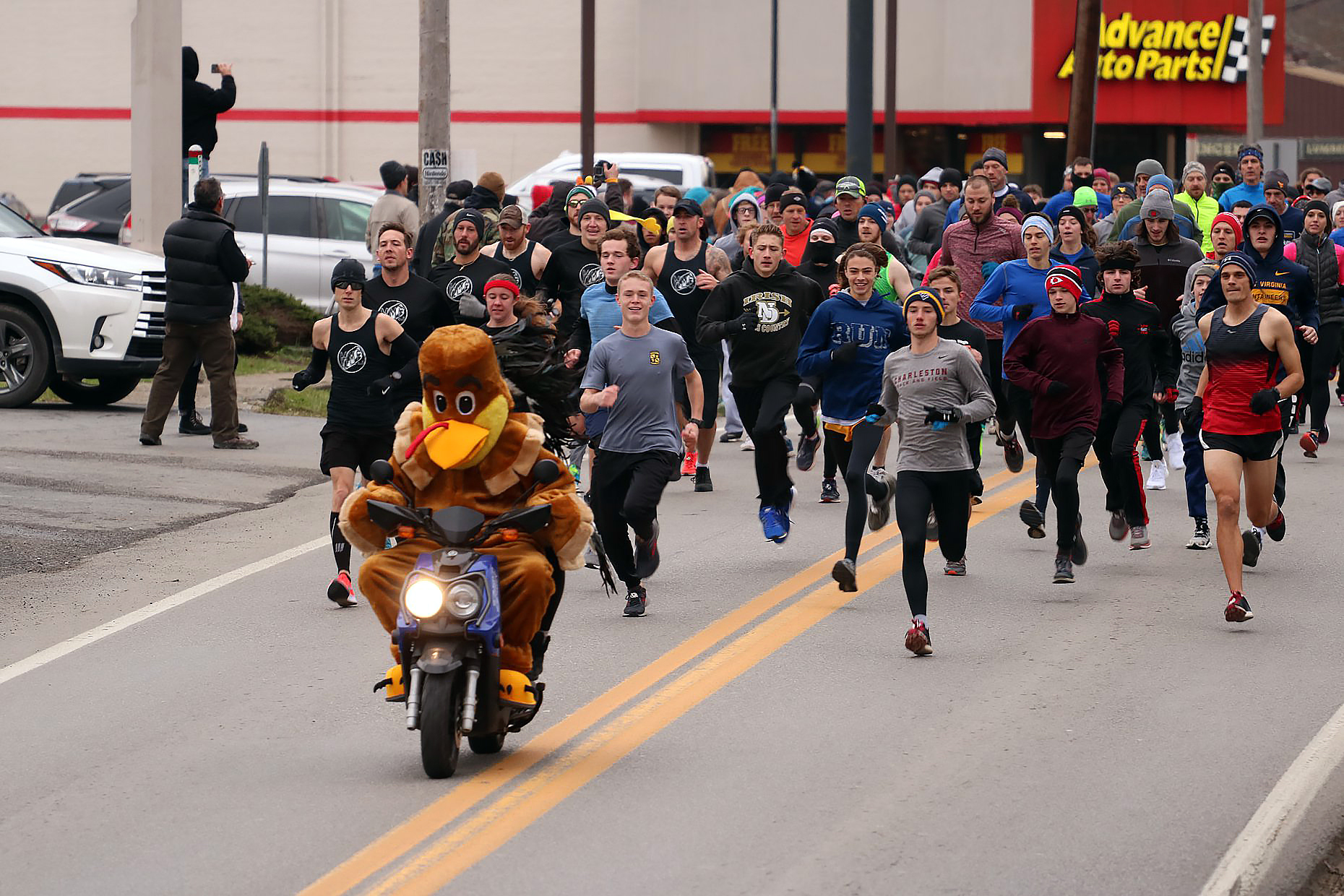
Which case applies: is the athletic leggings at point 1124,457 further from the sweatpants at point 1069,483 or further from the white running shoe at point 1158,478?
the white running shoe at point 1158,478

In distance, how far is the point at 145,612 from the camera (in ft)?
33.5

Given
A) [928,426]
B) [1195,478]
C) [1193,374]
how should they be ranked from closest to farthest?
[928,426] → [1195,478] → [1193,374]

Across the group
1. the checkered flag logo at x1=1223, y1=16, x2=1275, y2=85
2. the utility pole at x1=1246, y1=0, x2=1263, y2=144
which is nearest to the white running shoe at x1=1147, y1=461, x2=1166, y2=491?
the utility pole at x1=1246, y1=0, x2=1263, y2=144

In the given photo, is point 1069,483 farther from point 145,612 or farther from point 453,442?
point 145,612

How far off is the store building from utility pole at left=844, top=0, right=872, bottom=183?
20.4 m

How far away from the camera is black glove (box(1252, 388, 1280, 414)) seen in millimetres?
9930

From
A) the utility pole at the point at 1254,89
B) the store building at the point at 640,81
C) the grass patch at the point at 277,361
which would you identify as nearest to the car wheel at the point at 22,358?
the grass patch at the point at 277,361

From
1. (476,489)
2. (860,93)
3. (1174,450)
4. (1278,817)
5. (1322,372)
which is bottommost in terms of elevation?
(1278,817)

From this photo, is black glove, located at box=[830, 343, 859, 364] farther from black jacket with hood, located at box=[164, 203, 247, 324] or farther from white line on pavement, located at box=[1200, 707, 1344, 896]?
black jacket with hood, located at box=[164, 203, 247, 324]

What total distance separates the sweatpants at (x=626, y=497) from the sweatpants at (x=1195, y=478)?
3.73m

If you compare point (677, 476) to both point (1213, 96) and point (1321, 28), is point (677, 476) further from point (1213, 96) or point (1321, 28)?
point (1321, 28)

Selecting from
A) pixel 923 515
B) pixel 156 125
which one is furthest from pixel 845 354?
pixel 156 125

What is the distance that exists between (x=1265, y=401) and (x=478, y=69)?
37748 mm

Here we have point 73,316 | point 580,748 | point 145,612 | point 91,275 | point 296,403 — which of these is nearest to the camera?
point 580,748
